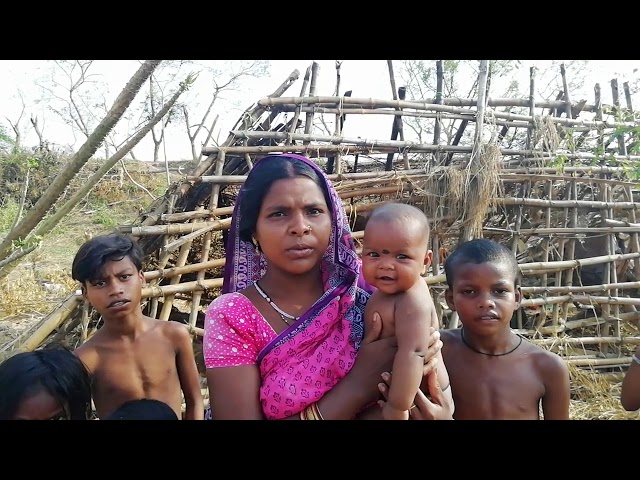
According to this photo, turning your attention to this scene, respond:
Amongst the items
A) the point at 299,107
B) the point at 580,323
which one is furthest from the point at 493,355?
the point at 580,323

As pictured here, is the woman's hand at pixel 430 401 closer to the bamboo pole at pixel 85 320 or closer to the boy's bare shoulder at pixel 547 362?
the boy's bare shoulder at pixel 547 362

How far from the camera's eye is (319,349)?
4.85 ft

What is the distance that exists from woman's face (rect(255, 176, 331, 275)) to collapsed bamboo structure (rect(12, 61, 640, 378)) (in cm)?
298

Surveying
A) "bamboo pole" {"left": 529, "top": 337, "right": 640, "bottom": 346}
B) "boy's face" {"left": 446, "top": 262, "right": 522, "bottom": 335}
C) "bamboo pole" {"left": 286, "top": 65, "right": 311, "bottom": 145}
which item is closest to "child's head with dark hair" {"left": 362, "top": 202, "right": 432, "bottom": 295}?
"boy's face" {"left": 446, "top": 262, "right": 522, "bottom": 335}

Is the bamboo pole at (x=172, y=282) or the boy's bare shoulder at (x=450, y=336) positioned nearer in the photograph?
the boy's bare shoulder at (x=450, y=336)

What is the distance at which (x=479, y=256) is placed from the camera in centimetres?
181

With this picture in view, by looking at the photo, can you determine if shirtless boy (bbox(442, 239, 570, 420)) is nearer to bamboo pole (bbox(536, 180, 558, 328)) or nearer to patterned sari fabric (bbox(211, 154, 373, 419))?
patterned sari fabric (bbox(211, 154, 373, 419))

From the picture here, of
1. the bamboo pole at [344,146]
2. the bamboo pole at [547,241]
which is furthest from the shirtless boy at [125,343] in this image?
the bamboo pole at [547,241]

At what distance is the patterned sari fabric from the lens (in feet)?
4.58

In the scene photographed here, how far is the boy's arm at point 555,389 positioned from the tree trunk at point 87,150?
175cm

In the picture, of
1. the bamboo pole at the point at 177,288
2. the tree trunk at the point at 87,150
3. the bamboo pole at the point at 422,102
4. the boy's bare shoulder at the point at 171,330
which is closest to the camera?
the tree trunk at the point at 87,150

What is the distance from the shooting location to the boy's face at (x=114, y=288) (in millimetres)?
2119

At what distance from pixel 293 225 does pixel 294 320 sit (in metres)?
0.30
